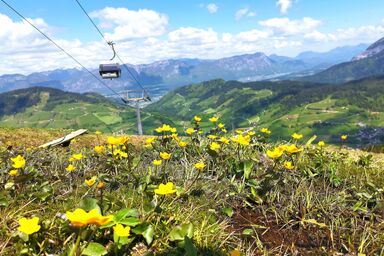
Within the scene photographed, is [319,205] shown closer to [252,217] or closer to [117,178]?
[252,217]

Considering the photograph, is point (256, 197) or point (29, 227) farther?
point (256, 197)

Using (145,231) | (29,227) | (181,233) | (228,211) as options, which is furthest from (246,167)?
(29,227)

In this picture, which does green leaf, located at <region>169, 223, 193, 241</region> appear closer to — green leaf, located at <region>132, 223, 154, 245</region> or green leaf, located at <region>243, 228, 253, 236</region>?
green leaf, located at <region>132, 223, 154, 245</region>

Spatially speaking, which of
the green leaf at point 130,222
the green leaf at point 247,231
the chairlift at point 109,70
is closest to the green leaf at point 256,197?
the green leaf at point 247,231

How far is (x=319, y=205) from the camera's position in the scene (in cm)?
465

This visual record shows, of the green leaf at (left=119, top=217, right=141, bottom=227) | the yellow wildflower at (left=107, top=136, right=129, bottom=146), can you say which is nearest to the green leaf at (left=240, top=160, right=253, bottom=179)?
the yellow wildflower at (left=107, top=136, right=129, bottom=146)

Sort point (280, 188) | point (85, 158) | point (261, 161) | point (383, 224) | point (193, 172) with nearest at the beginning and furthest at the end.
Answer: point (383, 224)
point (280, 188)
point (193, 172)
point (261, 161)
point (85, 158)

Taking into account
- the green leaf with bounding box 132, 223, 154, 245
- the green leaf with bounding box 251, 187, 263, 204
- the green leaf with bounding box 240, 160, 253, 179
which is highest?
the green leaf with bounding box 132, 223, 154, 245

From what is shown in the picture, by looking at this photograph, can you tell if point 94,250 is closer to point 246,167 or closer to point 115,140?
point 115,140

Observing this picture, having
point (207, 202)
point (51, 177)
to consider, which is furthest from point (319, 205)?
point (51, 177)

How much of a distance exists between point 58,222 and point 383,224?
3938mm

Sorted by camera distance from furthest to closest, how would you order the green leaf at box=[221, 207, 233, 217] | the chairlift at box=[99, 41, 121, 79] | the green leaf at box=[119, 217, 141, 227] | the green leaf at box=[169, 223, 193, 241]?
the chairlift at box=[99, 41, 121, 79], the green leaf at box=[221, 207, 233, 217], the green leaf at box=[169, 223, 193, 241], the green leaf at box=[119, 217, 141, 227]

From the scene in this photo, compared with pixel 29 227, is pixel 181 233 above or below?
below

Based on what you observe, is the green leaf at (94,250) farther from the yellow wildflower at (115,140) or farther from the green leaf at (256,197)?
the green leaf at (256,197)
